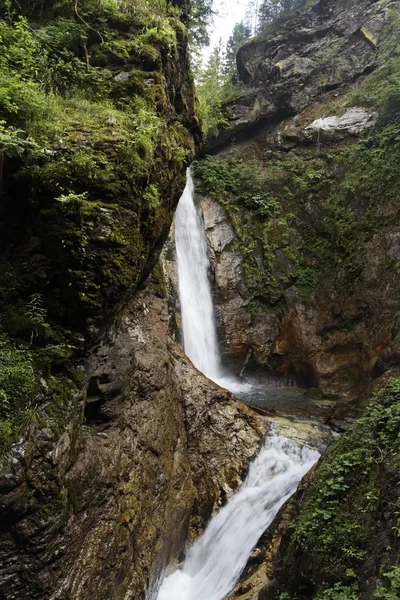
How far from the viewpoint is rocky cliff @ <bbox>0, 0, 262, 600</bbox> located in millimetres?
4332

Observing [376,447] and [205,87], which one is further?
[205,87]

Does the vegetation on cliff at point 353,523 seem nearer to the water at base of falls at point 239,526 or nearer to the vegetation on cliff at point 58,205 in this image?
the water at base of falls at point 239,526

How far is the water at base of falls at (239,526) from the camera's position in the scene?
6.46 meters

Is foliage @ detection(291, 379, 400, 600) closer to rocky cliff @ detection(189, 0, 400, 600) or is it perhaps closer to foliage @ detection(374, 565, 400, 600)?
foliage @ detection(374, 565, 400, 600)

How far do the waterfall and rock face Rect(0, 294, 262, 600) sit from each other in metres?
4.11

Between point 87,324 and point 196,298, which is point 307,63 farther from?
point 87,324

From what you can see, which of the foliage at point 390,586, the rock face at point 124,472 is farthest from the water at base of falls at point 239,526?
the foliage at point 390,586

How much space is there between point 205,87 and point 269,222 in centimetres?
902

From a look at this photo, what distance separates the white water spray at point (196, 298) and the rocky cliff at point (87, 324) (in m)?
5.24

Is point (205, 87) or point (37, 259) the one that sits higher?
point (205, 87)

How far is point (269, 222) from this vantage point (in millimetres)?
16484

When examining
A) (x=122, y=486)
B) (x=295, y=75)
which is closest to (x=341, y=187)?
(x=295, y=75)

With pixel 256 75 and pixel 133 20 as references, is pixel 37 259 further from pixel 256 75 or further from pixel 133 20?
pixel 256 75

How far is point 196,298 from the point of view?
46.5ft
